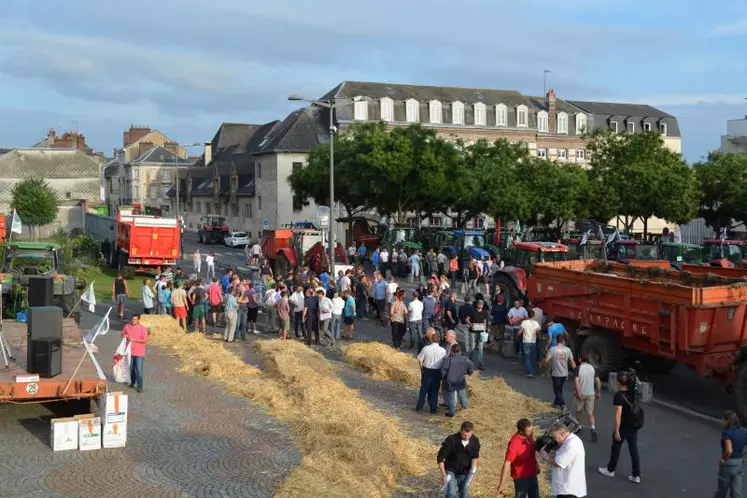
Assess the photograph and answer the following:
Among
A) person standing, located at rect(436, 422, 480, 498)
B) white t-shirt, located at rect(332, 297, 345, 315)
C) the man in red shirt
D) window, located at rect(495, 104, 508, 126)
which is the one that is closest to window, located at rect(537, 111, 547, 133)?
window, located at rect(495, 104, 508, 126)

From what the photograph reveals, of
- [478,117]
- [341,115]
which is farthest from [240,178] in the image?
[478,117]

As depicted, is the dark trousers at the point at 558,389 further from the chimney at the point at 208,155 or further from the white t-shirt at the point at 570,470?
the chimney at the point at 208,155

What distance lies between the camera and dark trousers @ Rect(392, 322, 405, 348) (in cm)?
2041

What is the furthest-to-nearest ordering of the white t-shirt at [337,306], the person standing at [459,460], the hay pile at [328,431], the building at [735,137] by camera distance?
the building at [735,137] < the white t-shirt at [337,306] < the hay pile at [328,431] < the person standing at [459,460]

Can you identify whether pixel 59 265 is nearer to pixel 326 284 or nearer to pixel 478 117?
pixel 326 284

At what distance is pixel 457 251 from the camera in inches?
1426

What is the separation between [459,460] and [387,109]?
57.6 m

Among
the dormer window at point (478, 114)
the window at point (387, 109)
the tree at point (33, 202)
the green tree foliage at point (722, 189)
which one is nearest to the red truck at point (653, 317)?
the green tree foliage at point (722, 189)

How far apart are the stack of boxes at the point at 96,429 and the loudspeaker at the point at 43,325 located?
1423mm

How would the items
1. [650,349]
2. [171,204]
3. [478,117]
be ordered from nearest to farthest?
[650,349] → [478,117] → [171,204]

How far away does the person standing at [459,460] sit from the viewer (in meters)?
9.28

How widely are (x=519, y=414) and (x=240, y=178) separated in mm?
62167

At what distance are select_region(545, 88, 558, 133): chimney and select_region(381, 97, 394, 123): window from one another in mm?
15347

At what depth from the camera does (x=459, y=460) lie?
929 centimetres
